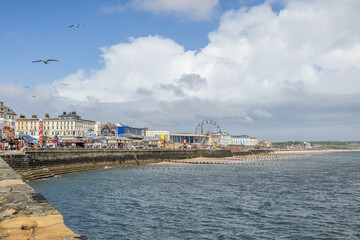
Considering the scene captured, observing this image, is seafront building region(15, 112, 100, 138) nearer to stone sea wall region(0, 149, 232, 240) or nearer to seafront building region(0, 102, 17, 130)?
seafront building region(0, 102, 17, 130)

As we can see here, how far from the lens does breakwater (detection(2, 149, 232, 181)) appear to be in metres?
42.9

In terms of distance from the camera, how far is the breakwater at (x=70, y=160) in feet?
141

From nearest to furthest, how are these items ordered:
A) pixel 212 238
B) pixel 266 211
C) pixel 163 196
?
pixel 212 238, pixel 266 211, pixel 163 196

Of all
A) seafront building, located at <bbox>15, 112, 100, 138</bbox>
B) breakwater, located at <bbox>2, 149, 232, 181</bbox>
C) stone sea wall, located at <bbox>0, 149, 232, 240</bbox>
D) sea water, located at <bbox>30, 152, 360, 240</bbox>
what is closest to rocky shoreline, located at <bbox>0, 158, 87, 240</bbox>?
stone sea wall, located at <bbox>0, 149, 232, 240</bbox>

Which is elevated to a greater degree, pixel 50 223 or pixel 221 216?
pixel 50 223

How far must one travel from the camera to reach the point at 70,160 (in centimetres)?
5544

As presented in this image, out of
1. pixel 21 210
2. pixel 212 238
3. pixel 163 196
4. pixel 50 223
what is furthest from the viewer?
pixel 163 196

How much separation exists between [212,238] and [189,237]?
1426 millimetres

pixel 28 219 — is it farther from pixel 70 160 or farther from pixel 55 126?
pixel 55 126

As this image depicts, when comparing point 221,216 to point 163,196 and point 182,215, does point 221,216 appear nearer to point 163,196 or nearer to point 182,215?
point 182,215

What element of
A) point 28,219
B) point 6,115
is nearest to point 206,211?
point 28,219

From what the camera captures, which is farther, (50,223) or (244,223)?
(244,223)

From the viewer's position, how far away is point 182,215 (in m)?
23.5

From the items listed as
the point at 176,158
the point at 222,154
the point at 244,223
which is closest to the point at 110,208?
the point at 244,223
